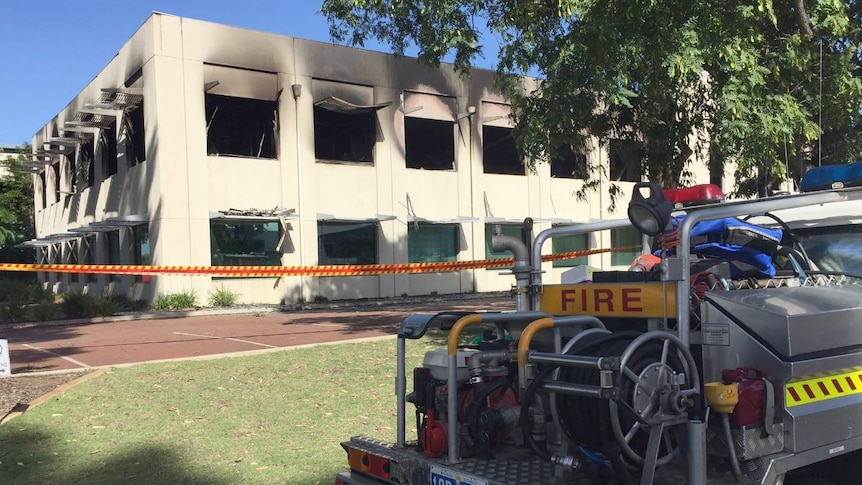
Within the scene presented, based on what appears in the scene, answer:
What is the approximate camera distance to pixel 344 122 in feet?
76.7

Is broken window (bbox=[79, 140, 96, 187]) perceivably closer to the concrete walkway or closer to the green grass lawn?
the concrete walkway

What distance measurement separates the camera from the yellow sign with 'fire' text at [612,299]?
3033 millimetres

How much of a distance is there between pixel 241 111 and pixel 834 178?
66.3 feet

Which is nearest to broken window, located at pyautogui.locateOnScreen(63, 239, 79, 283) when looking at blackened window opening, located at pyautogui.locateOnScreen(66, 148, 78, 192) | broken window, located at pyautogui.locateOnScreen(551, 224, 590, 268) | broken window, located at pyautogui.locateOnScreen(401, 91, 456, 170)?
blackened window opening, located at pyautogui.locateOnScreen(66, 148, 78, 192)

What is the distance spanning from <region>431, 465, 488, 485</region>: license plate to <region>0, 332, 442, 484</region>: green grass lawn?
2.13m

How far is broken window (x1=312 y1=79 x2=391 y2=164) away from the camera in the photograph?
2206 cm

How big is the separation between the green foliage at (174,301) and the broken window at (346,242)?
429 cm

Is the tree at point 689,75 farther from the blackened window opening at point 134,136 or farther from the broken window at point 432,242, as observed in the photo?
the blackened window opening at point 134,136

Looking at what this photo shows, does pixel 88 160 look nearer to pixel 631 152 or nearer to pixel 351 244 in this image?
pixel 351 244

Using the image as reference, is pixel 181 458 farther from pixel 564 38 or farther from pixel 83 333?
pixel 83 333

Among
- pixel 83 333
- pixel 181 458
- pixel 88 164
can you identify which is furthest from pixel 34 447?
pixel 88 164

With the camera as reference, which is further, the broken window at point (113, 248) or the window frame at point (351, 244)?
the broken window at point (113, 248)

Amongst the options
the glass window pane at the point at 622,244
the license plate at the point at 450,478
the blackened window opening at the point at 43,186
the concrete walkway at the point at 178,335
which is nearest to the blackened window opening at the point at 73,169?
the blackened window opening at the point at 43,186

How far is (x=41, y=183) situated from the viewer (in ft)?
114
